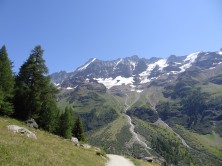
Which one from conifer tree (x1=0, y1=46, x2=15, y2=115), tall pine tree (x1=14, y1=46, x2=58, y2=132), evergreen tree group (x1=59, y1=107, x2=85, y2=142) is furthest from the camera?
evergreen tree group (x1=59, y1=107, x2=85, y2=142)

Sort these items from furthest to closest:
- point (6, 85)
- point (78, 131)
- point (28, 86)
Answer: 1. point (78, 131)
2. point (28, 86)
3. point (6, 85)

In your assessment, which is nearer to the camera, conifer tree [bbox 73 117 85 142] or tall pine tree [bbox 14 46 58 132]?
tall pine tree [bbox 14 46 58 132]

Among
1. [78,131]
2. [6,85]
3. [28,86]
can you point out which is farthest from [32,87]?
[78,131]

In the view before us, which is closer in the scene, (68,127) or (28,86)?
(28,86)

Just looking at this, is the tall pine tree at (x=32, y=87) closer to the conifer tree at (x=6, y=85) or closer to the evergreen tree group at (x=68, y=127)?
the conifer tree at (x=6, y=85)

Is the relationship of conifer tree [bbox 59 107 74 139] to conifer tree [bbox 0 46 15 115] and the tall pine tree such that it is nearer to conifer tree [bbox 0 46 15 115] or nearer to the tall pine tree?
the tall pine tree

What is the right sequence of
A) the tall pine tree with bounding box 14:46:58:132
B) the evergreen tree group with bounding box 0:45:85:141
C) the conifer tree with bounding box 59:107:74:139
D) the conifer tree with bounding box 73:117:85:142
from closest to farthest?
the evergreen tree group with bounding box 0:45:85:141 < the tall pine tree with bounding box 14:46:58:132 < the conifer tree with bounding box 59:107:74:139 < the conifer tree with bounding box 73:117:85:142

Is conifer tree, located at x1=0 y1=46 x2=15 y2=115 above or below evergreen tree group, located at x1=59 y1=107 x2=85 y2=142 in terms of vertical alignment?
above

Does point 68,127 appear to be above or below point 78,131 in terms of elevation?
above

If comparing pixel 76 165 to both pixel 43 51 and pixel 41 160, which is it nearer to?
pixel 41 160

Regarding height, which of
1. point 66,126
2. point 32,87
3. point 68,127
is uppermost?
point 32,87

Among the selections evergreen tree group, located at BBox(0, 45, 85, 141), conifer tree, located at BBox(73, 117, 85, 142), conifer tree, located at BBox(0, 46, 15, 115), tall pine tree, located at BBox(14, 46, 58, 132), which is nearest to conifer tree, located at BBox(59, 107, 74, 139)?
conifer tree, located at BBox(73, 117, 85, 142)

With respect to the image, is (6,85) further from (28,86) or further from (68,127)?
(68,127)

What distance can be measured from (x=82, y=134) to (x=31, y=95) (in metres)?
37.2
